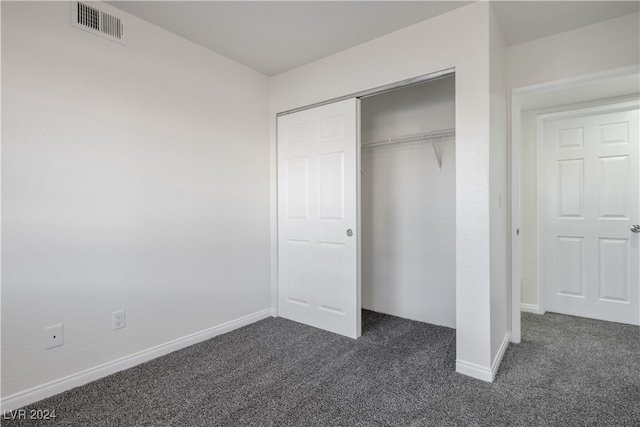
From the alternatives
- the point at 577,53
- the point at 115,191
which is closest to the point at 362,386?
the point at 115,191

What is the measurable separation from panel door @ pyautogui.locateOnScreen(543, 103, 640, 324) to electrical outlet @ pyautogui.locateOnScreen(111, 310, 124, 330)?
12.8 feet

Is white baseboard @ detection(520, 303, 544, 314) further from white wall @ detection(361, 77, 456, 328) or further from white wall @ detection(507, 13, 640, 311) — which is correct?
white wall @ detection(507, 13, 640, 311)

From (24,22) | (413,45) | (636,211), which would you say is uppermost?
(413,45)

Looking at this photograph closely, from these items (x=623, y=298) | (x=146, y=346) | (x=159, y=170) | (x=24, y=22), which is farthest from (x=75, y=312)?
(x=623, y=298)

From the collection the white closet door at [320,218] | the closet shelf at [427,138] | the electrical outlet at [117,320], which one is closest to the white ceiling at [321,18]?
the white closet door at [320,218]

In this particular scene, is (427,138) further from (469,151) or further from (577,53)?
(577,53)

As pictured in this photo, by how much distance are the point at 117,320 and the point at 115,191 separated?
0.86 m

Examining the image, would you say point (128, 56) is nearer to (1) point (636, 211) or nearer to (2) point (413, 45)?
(2) point (413, 45)

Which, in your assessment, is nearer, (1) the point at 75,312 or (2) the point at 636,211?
(1) the point at 75,312

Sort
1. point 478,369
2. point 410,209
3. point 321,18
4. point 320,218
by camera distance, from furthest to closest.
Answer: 1. point 410,209
2. point 320,218
3. point 321,18
4. point 478,369

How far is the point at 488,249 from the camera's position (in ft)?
6.72

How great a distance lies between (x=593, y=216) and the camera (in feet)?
10.5

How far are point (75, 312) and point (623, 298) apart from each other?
14.7 feet

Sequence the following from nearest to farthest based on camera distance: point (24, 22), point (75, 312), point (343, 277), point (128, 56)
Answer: point (24, 22)
point (75, 312)
point (128, 56)
point (343, 277)
